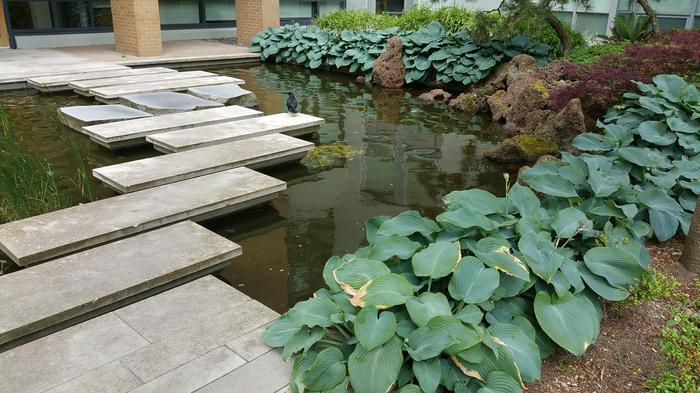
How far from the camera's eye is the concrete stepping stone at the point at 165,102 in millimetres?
7027

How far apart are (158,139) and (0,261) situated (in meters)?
2.33

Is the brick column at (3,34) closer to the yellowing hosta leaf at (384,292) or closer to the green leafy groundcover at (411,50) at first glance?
the green leafy groundcover at (411,50)

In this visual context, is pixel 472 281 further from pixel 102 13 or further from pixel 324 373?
pixel 102 13

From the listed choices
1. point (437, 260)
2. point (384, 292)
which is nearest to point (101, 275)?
point (384, 292)

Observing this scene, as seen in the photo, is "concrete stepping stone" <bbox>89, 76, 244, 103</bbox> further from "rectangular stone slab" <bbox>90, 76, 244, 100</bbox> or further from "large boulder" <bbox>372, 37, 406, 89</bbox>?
"large boulder" <bbox>372, 37, 406, 89</bbox>

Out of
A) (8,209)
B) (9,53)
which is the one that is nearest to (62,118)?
(8,209)

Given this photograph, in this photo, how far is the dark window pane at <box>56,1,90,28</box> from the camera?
1247cm

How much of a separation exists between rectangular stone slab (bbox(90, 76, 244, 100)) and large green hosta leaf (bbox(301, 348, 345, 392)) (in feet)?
21.6

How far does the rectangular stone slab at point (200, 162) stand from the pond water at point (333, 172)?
0.25m

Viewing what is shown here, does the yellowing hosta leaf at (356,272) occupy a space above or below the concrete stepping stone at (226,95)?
above

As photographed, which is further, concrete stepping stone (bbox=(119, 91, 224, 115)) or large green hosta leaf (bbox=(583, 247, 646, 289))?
concrete stepping stone (bbox=(119, 91, 224, 115))

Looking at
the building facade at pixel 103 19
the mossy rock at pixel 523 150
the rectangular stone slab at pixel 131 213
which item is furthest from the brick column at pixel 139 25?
the mossy rock at pixel 523 150

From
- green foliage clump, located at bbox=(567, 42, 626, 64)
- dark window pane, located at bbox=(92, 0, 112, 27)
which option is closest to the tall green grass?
green foliage clump, located at bbox=(567, 42, 626, 64)

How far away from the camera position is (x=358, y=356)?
6.86 ft
